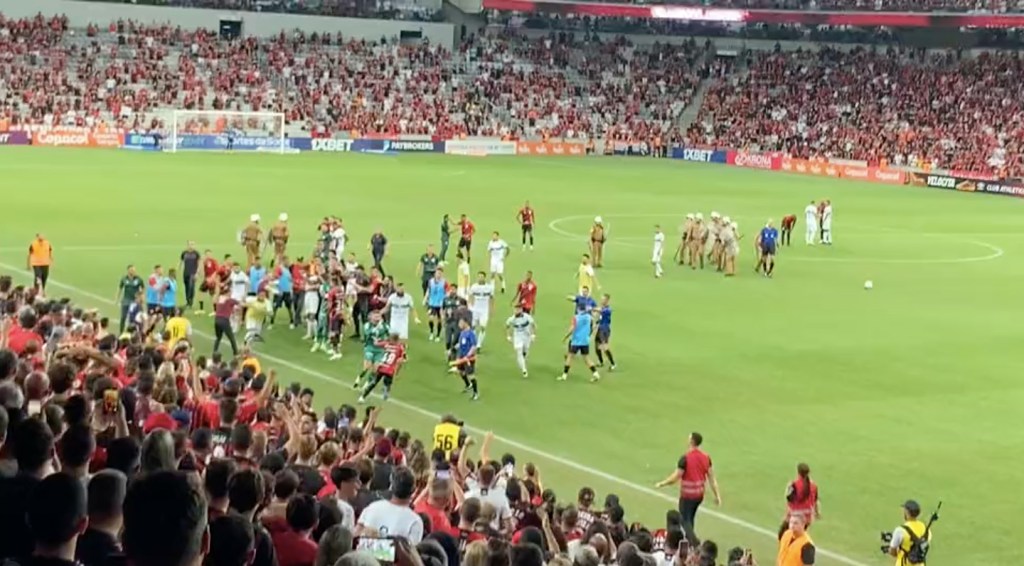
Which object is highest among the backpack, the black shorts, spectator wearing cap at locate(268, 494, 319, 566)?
spectator wearing cap at locate(268, 494, 319, 566)

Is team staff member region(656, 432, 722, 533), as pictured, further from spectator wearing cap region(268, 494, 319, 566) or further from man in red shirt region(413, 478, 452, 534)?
spectator wearing cap region(268, 494, 319, 566)

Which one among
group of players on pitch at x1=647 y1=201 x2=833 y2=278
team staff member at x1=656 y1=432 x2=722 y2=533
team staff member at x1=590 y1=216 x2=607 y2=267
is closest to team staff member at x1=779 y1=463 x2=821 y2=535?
team staff member at x1=656 y1=432 x2=722 y2=533

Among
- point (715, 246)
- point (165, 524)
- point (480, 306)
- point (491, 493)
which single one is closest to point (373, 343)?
point (480, 306)

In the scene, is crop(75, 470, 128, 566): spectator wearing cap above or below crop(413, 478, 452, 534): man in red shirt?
above

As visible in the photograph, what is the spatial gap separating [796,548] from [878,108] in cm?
7409

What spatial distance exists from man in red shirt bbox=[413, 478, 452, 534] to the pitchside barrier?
6003 centimetres

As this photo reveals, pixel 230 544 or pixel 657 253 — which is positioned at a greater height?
pixel 230 544

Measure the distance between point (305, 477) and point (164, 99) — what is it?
216ft

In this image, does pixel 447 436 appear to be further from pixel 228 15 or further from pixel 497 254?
pixel 228 15

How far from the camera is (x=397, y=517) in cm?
858

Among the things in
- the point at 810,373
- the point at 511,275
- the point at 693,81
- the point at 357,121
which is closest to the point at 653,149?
the point at 693,81

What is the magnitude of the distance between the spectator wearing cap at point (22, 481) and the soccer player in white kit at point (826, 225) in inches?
1522

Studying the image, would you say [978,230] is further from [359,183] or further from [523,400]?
[523,400]

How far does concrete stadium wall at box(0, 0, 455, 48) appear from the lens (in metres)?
77.3
